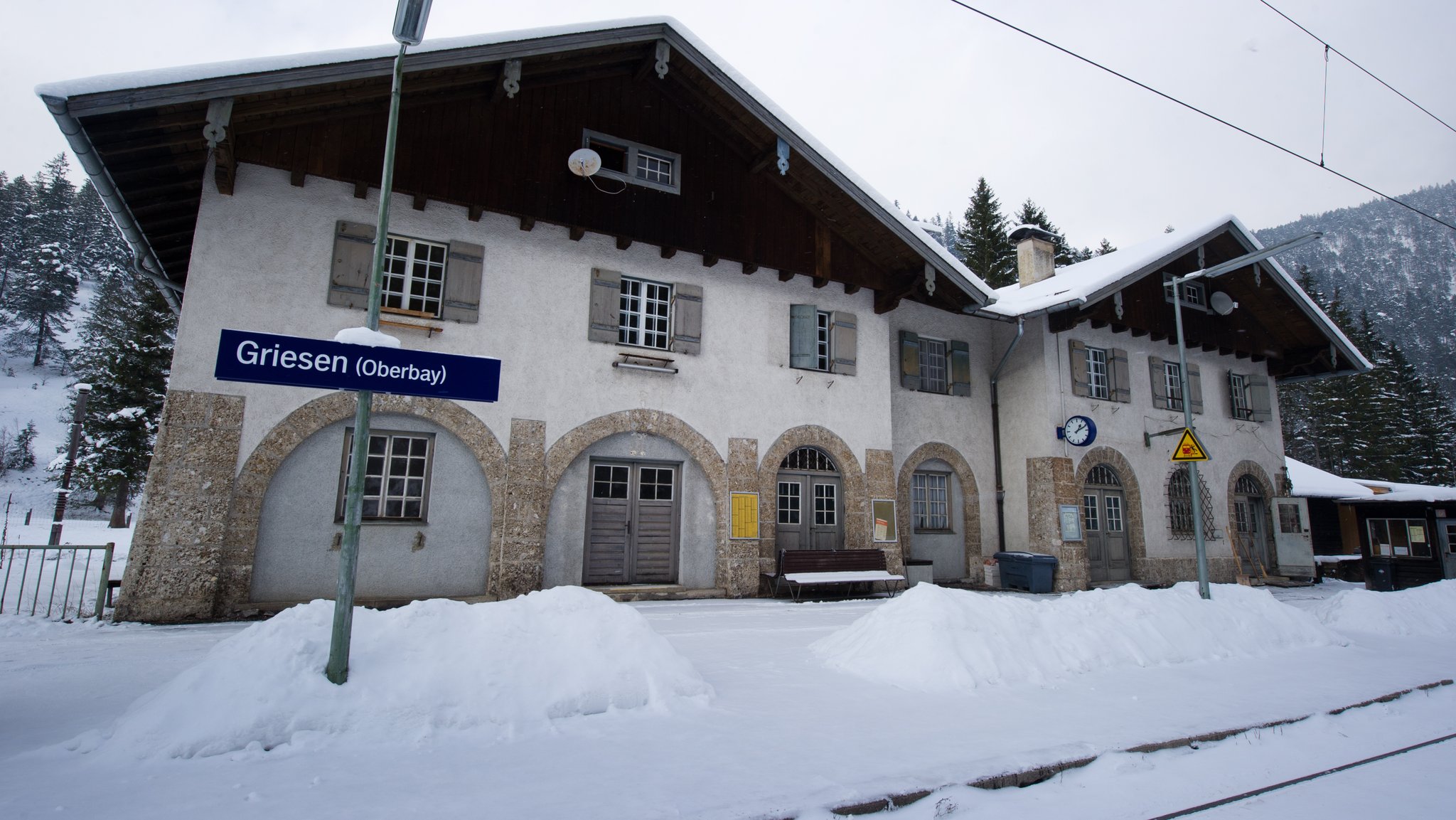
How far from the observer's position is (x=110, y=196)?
9195 millimetres

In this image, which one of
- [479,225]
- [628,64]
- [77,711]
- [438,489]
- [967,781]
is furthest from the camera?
[628,64]

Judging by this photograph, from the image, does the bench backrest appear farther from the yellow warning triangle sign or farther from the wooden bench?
the yellow warning triangle sign

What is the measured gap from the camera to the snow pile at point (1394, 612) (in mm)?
9953

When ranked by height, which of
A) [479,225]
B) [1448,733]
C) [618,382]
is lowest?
[1448,733]

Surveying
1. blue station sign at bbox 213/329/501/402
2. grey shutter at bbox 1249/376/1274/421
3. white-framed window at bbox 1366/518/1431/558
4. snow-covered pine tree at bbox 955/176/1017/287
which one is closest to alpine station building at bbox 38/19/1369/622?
white-framed window at bbox 1366/518/1431/558

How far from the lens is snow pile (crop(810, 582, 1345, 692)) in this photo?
607 cm

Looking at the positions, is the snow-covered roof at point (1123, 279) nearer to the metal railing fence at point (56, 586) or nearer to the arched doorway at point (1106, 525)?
the arched doorway at point (1106, 525)

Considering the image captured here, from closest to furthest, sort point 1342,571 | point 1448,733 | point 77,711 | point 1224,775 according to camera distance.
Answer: point 1224,775 < point 77,711 < point 1448,733 < point 1342,571

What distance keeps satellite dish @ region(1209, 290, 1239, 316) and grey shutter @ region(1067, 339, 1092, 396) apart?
4.98 metres

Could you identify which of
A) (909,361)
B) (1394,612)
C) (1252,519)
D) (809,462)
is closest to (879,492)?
(809,462)

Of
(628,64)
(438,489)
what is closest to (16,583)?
(438,489)

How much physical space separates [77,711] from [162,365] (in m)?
25.0

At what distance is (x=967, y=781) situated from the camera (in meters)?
3.84

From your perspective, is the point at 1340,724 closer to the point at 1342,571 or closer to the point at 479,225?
the point at 479,225
